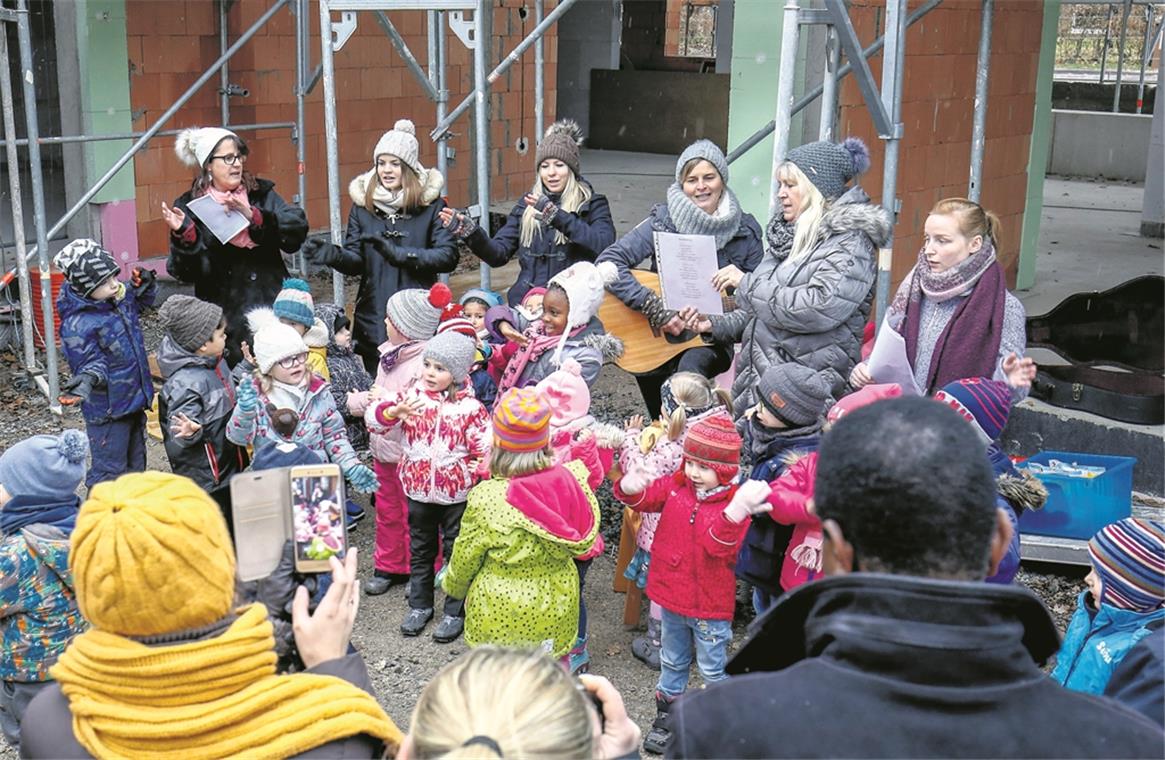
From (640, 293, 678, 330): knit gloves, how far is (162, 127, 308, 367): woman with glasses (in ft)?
5.76


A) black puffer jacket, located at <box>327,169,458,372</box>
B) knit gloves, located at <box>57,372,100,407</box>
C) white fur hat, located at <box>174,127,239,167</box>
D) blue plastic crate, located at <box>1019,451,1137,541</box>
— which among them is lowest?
blue plastic crate, located at <box>1019,451,1137,541</box>

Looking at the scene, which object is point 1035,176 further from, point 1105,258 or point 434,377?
point 434,377

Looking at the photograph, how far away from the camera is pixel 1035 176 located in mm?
9586

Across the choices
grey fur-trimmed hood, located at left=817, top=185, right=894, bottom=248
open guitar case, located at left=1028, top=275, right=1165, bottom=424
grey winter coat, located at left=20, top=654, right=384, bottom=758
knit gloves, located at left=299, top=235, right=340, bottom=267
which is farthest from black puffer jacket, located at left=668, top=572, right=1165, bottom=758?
knit gloves, located at left=299, top=235, right=340, bottom=267

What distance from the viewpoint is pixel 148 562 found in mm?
1901

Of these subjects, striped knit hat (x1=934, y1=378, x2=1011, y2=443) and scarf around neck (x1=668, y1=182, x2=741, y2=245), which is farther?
scarf around neck (x1=668, y1=182, x2=741, y2=245)

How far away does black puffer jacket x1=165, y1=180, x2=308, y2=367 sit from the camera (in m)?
5.84

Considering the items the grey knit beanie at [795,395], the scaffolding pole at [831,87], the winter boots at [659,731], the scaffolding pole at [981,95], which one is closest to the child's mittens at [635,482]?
the grey knit beanie at [795,395]

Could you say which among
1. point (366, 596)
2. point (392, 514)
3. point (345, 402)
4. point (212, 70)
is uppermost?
point (212, 70)

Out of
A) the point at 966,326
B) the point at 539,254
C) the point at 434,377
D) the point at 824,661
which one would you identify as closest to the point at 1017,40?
the point at 539,254

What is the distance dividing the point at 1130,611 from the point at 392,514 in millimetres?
2904

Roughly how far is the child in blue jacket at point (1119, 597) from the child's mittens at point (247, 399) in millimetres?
2888

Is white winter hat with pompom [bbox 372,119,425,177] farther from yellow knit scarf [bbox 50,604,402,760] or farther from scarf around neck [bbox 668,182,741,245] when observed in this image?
yellow knit scarf [bbox 50,604,402,760]

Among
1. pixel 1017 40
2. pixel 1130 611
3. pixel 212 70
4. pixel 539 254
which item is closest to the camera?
pixel 1130 611
